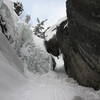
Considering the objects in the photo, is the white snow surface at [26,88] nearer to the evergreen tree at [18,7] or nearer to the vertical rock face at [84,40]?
the vertical rock face at [84,40]

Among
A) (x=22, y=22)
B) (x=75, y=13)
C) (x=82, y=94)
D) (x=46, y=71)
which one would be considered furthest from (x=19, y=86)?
(x=22, y=22)

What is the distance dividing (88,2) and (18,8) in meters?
13.1

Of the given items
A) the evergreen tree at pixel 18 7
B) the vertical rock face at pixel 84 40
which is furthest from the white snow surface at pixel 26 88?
the evergreen tree at pixel 18 7

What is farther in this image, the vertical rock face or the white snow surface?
the vertical rock face

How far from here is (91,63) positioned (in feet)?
32.0

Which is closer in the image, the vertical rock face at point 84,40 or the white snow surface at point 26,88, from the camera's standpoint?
the white snow surface at point 26,88

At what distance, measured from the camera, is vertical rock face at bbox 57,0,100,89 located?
927 centimetres

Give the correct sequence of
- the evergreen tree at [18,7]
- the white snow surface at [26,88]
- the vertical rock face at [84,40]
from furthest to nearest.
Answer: the evergreen tree at [18,7], the vertical rock face at [84,40], the white snow surface at [26,88]

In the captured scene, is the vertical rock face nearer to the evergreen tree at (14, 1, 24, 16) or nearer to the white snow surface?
the white snow surface

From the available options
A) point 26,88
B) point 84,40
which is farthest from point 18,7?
point 26,88

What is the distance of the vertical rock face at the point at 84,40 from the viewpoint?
365 inches

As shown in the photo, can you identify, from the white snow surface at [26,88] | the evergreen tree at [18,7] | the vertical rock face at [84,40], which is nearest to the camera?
the white snow surface at [26,88]

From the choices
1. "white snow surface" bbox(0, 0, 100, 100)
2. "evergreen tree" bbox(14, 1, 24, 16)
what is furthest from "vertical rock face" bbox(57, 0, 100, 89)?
"evergreen tree" bbox(14, 1, 24, 16)

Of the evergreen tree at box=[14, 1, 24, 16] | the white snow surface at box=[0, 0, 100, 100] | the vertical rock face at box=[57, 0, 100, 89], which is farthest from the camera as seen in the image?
the evergreen tree at box=[14, 1, 24, 16]
